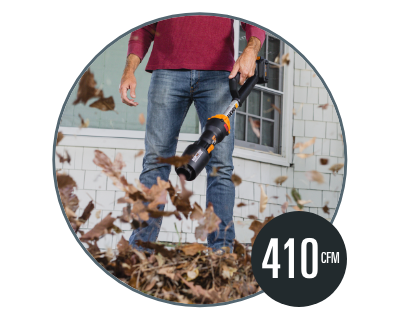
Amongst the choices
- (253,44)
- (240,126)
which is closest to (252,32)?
(253,44)

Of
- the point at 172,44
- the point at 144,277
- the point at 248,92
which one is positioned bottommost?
the point at 144,277

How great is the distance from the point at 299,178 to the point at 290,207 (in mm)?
112

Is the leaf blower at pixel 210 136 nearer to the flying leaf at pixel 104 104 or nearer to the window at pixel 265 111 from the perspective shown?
the window at pixel 265 111

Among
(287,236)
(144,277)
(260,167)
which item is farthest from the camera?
(260,167)

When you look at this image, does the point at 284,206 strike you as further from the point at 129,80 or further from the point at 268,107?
the point at 129,80

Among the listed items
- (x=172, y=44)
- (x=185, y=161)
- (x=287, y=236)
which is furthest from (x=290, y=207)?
(x=172, y=44)

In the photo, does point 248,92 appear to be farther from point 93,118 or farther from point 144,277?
point 144,277

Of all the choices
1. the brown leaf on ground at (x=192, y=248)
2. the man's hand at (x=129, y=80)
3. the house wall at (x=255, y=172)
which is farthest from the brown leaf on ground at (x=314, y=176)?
the man's hand at (x=129, y=80)

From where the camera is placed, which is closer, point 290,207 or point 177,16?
point 177,16

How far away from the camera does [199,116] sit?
5.44 ft

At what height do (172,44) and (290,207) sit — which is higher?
(172,44)

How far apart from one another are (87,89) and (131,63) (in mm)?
180

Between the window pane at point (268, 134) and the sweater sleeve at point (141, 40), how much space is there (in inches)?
19.7

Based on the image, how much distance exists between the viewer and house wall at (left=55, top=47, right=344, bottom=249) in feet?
5.43
